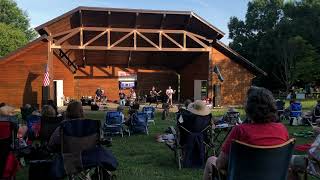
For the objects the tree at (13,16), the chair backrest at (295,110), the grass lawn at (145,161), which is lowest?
the grass lawn at (145,161)

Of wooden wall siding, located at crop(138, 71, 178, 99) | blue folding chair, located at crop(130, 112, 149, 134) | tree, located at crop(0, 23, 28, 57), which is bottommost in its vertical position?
blue folding chair, located at crop(130, 112, 149, 134)

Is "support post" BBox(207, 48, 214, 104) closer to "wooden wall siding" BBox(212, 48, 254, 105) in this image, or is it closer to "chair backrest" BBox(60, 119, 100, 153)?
"wooden wall siding" BBox(212, 48, 254, 105)

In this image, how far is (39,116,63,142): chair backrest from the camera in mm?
7559

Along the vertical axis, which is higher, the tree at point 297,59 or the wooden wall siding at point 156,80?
the tree at point 297,59

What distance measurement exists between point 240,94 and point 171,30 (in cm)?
606

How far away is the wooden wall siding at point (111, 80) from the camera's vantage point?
3095cm

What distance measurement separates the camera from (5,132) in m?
5.22

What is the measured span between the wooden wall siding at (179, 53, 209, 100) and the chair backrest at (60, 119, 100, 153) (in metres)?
22.0

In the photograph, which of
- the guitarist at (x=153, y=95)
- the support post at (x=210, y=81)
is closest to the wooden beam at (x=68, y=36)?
the support post at (x=210, y=81)

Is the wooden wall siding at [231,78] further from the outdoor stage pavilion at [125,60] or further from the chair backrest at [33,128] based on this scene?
the chair backrest at [33,128]

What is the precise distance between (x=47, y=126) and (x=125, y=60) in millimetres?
23584

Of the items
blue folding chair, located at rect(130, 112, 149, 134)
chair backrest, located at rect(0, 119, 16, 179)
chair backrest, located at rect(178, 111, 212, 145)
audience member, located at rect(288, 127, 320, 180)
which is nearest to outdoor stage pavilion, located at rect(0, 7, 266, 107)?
blue folding chair, located at rect(130, 112, 149, 134)

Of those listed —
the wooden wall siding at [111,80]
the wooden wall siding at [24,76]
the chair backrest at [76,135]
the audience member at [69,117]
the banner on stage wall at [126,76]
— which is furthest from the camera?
the banner on stage wall at [126,76]

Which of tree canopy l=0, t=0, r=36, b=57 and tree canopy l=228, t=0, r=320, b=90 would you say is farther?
tree canopy l=0, t=0, r=36, b=57
